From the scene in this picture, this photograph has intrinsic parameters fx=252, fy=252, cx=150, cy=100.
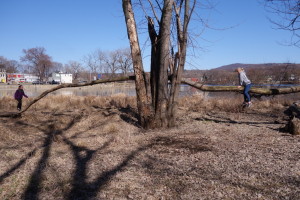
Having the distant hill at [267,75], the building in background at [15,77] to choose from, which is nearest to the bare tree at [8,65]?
the building in background at [15,77]

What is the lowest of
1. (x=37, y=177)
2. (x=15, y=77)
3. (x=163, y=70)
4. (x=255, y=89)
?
(x=37, y=177)

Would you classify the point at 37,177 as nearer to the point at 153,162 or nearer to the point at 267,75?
the point at 153,162

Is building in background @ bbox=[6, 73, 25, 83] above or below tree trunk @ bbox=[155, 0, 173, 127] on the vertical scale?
above

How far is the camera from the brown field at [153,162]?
3.23 metres

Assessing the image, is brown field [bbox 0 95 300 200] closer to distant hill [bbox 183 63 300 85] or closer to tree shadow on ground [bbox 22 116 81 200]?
tree shadow on ground [bbox 22 116 81 200]

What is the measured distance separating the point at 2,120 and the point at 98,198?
712 centimetres

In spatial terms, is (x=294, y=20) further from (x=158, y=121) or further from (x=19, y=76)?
(x=19, y=76)

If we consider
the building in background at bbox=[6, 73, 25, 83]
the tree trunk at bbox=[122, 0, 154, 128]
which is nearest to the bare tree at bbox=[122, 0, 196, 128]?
the tree trunk at bbox=[122, 0, 154, 128]

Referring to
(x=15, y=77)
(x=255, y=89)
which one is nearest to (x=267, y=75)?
(x=255, y=89)

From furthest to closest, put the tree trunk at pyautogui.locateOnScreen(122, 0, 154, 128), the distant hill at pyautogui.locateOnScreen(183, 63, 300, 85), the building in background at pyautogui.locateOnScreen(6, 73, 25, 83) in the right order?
the building in background at pyautogui.locateOnScreen(6, 73, 25, 83), the distant hill at pyautogui.locateOnScreen(183, 63, 300, 85), the tree trunk at pyautogui.locateOnScreen(122, 0, 154, 128)

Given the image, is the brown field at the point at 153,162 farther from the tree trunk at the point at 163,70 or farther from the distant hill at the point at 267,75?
the distant hill at the point at 267,75

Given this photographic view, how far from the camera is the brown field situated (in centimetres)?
323

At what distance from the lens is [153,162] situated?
4316 millimetres

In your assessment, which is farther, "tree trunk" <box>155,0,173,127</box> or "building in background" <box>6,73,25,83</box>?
"building in background" <box>6,73,25,83</box>
